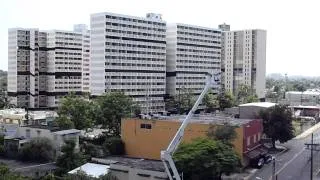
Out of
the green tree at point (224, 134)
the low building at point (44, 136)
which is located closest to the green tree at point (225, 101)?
the low building at point (44, 136)

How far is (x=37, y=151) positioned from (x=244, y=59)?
223 feet

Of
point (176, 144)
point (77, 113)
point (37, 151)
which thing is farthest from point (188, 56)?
point (176, 144)

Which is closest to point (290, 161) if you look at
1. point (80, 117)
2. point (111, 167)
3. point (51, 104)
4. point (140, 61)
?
point (111, 167)

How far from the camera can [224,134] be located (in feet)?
110

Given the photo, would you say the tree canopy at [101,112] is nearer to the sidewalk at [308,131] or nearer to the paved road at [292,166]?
the paved road at [292,166]

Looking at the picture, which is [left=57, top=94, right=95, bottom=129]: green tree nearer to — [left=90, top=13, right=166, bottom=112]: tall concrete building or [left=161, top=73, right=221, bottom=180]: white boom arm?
[left=90, top=13, right=166, bottom=112]: tall concrete building

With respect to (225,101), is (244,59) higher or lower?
higher

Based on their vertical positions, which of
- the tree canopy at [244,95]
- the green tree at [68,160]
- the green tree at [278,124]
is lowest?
the green tree at [68,160]

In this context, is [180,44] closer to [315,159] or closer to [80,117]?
[80,117]

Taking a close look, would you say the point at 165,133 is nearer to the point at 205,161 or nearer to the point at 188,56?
the point at 205,161

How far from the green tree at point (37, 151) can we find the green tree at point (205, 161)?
13.9 meters

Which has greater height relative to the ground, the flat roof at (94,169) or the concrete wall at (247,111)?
the concrete wall at (247,111)

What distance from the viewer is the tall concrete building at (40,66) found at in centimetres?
8288

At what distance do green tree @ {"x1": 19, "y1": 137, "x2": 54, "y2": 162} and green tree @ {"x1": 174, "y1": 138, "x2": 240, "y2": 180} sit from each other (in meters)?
13.9
